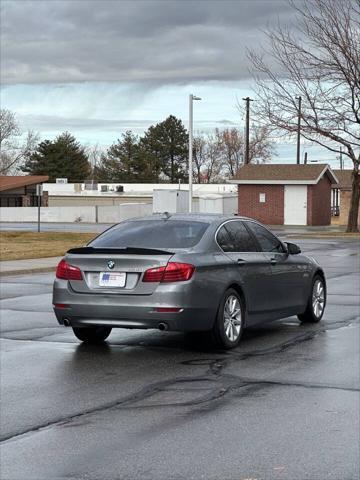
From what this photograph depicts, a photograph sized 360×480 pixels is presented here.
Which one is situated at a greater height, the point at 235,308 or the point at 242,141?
the point at 242,141

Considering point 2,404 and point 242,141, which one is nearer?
point 2,404

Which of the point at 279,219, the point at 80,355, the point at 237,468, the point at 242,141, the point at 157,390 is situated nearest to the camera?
the point at 237,468

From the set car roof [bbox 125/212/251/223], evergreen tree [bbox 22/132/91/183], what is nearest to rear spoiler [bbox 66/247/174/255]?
car roof [bbox 125/212/251/223]

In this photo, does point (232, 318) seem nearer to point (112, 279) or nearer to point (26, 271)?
point (112, 279)

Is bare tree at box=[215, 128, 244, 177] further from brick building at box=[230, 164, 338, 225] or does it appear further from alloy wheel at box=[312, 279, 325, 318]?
alloy wheel at box=[312, 279, 325, 318]

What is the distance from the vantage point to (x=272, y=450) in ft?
19.5

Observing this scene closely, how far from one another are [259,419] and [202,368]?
212 cm

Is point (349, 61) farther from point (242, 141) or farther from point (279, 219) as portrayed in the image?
point (242, 141)

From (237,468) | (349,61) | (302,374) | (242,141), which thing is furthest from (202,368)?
(242,141)

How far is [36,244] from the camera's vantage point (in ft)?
108

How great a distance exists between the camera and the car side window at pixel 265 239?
11195 mm

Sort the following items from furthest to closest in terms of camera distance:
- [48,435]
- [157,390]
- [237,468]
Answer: [157,390], [48,435], [237,468]

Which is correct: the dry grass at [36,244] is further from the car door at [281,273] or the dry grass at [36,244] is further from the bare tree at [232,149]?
the bare tree at [232,149]

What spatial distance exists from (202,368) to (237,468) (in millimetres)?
3365
